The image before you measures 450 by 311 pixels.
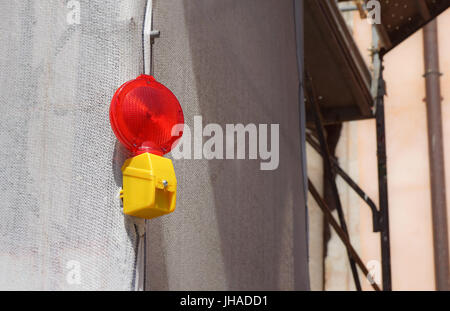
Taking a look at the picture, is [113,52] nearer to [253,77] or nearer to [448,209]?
[253,77]

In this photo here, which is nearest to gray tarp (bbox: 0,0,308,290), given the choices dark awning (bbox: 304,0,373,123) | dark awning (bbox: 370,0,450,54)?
dark awning (bbox: 304,0,373,123)

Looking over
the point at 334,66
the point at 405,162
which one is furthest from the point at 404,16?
the point at 405,162

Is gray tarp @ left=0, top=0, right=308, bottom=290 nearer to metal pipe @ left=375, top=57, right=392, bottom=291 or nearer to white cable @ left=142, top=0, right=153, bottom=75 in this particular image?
white cable @ left=142, top=0, right=153, bottom=75

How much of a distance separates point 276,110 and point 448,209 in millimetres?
4208

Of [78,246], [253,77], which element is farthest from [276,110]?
[78,246]

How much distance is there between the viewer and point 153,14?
1635mm

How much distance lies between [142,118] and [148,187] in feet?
0.49

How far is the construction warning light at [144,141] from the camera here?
1.36 metres

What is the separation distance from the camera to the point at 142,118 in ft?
4.53

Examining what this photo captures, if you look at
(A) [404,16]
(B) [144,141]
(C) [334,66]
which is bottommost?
(B) [144,141]

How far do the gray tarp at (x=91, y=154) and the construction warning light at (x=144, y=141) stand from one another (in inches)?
2.4

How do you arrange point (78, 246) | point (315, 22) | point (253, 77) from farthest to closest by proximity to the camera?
point (315, 22) → point (253, 77) → point (78, 246)

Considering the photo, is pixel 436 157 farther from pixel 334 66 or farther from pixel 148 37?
pixel 148 37

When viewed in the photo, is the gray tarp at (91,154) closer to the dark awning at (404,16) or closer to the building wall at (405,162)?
the dark awning at (404,16)
